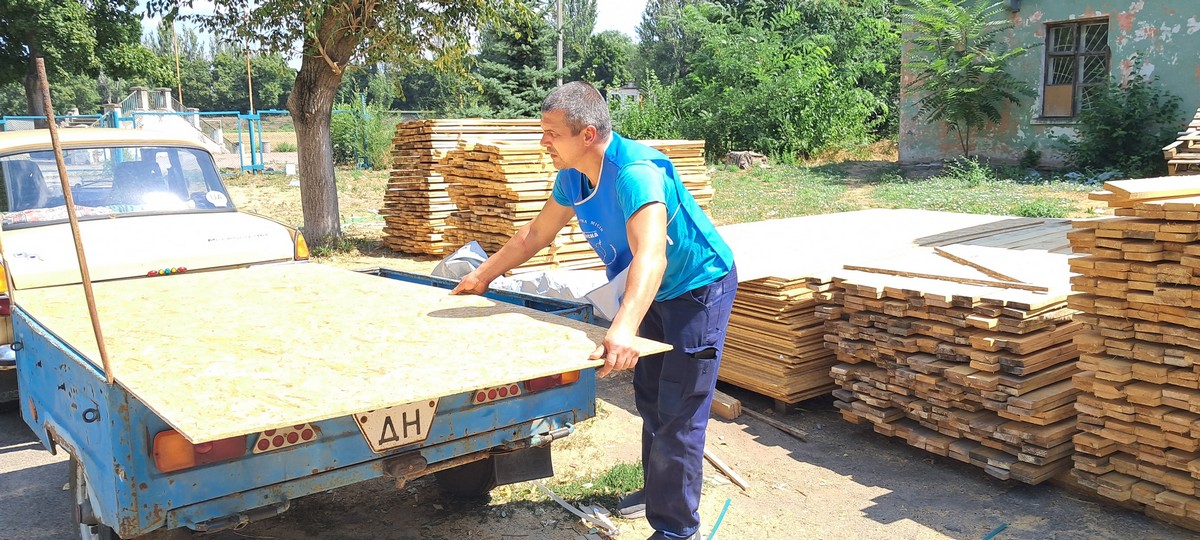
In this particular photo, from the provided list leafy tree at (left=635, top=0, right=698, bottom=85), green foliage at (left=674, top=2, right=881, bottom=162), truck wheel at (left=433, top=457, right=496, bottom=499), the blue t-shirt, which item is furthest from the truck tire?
leafy tree at (left=635, top=0, right=698, bottom=85)

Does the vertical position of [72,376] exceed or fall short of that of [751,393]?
it exceeds it

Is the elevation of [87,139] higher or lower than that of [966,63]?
lower

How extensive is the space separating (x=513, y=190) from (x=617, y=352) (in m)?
6.88

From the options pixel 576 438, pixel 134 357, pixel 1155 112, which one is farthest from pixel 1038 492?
pixel 1155 112

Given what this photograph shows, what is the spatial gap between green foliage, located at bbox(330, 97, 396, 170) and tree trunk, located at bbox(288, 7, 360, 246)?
1409 cm

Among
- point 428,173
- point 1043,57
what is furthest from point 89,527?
point 1043,57

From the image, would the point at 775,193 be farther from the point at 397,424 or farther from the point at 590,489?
the point at 397,424

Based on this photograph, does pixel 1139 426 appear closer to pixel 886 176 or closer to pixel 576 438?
pixel 576 438

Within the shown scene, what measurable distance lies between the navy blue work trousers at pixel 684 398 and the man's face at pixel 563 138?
2.33ft

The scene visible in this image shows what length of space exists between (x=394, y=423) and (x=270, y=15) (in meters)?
10.1

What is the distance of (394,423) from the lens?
314cm

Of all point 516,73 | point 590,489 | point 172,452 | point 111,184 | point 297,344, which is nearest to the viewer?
point 172,452

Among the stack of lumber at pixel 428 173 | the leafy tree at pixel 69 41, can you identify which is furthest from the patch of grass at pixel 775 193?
the leafy tree at pixel 69 41

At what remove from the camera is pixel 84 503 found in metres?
3.36
